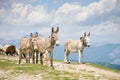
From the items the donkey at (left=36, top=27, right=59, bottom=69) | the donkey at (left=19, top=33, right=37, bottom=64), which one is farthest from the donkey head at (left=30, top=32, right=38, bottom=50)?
the donkey at (left=36, top=27, right=59, bottom=69)

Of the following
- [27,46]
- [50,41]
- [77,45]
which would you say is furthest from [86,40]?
[50,41]

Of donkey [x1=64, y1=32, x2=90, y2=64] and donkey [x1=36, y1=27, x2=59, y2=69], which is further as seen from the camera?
donkey [x1=64, y1=32, x2=90, y2=64]

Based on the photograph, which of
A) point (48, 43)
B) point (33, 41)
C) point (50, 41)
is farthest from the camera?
point (33, 41)

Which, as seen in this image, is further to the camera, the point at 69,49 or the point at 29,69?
the point at 69,49

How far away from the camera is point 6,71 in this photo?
2758 cm

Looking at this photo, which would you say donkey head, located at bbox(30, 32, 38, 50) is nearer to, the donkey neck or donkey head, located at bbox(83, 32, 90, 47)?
the donkey neck

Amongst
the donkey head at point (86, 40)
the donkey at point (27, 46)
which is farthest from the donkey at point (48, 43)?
the donkey head at point (86, 40)

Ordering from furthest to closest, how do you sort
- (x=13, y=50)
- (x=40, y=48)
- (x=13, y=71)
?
(x=13, y=50) < (x=40, y=48) < (x=13, y=71)

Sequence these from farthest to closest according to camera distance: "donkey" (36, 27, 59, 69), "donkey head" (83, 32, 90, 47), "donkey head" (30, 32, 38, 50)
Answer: "donkey head" (83, 32, 90, 47) < "donkey head" (30, 32, 38, 50) < "donkey" (36, 27, 59, 69)

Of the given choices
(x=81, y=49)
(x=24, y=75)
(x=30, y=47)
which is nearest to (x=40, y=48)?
(x=30, y=47)

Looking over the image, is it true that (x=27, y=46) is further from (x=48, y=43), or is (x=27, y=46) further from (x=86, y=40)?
(x=86, y=40)

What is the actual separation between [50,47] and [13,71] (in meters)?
4.61

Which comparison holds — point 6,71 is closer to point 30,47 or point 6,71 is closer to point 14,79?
point 14,79

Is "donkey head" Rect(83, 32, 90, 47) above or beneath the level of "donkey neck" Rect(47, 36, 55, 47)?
above
